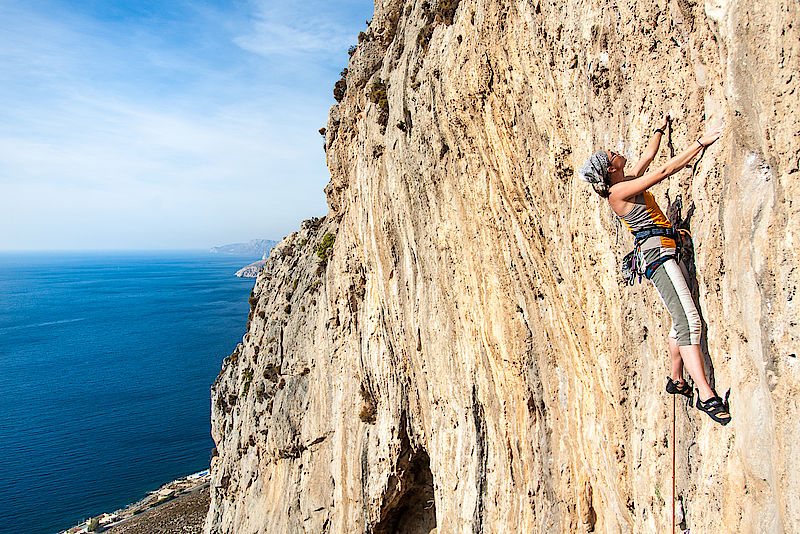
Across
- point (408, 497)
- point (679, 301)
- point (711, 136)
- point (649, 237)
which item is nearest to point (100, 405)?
point (408, 497)

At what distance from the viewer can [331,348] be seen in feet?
68.1

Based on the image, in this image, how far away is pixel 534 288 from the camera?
10227 mm

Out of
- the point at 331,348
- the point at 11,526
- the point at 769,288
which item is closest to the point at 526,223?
the point at 769,288

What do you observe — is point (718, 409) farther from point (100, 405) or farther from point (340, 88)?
point (100, 405)

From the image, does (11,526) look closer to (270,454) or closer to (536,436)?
(270,454)

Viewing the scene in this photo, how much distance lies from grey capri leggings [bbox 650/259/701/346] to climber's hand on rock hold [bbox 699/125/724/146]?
1318 millimetres

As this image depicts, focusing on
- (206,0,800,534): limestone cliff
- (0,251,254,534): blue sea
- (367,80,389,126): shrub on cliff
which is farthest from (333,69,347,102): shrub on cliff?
(0,251,254,534): blue sea

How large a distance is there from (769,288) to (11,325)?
421ft

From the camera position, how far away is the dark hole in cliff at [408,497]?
16.9 m

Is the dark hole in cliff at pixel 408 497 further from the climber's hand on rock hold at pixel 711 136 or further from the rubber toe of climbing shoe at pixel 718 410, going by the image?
the climber's hand on rock hold at pixel 711 136

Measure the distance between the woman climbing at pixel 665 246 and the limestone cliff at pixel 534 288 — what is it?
25cm

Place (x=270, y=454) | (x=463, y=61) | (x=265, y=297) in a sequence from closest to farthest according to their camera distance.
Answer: (x=463, y=61) → (x=270, y=454) → (x=265, y=297)

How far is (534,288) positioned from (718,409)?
530cm

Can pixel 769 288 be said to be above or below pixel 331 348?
above
